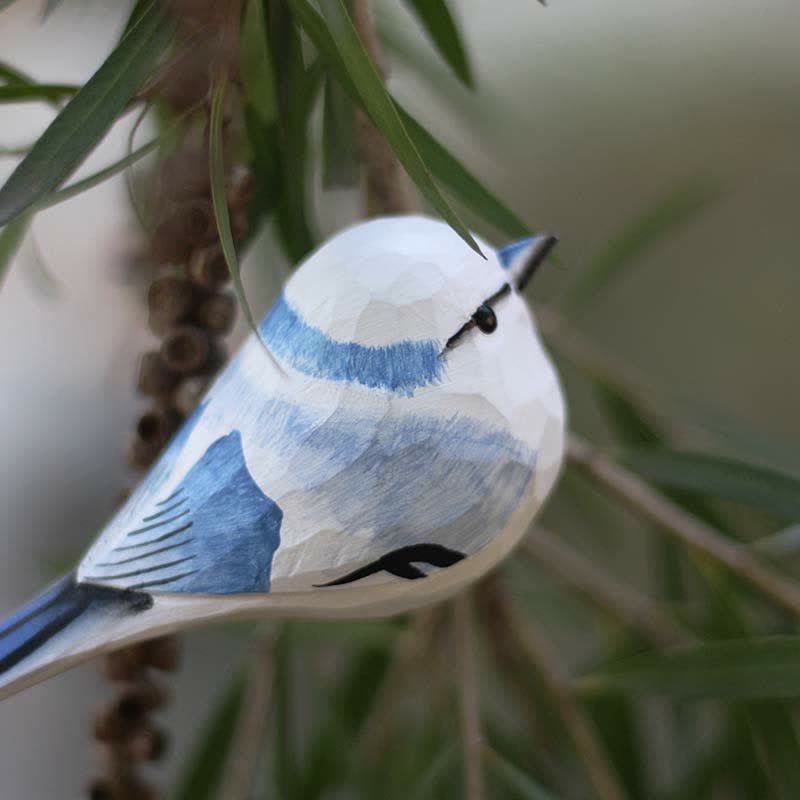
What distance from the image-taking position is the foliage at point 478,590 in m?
0.30

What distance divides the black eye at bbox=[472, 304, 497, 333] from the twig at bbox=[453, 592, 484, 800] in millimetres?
208

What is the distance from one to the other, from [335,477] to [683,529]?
0.25 m

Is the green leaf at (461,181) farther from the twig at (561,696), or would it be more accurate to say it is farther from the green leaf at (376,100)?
the twig at (561,696)

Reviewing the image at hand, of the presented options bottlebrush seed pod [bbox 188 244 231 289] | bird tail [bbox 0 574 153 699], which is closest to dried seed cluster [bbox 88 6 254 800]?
bottlebrush seed pod [bbox 188 244 231 289]

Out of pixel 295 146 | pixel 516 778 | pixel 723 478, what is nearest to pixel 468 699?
pixel 516 778

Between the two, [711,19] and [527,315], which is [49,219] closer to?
[527,315]

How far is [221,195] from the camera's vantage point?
287 mm

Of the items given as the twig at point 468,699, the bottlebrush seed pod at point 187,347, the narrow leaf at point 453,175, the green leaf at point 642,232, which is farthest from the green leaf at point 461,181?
the green leaf at point 642,232

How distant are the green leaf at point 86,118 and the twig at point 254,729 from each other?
0.99ft

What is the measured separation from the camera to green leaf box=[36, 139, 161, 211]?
0.93 ft

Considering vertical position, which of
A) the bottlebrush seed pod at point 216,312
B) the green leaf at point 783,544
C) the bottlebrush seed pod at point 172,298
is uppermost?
the bottlebrush seed pod at point 172,298

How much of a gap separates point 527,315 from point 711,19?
3.38 ft

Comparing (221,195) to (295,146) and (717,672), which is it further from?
(717,672)

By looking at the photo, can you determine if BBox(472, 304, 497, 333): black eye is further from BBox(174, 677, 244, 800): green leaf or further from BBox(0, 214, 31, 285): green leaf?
BBox(174, 677, 244, 800): green leaf
